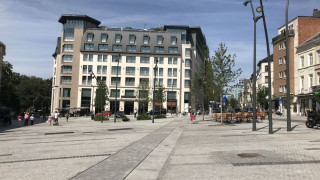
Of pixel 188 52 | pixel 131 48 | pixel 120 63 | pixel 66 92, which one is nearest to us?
pixel 66 92

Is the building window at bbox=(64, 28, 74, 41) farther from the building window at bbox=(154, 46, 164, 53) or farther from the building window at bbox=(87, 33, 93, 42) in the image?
the building window at bbox=(154, 46, 164, 53)

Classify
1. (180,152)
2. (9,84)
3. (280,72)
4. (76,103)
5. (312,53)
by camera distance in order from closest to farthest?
(180,152) < (312,53) < (280,72) < (9,84) < (76,103)

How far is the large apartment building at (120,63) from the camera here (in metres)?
69.6

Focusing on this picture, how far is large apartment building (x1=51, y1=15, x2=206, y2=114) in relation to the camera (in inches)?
2741

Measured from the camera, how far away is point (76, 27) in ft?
233

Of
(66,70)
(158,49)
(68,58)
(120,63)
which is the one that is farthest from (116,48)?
(66,70)

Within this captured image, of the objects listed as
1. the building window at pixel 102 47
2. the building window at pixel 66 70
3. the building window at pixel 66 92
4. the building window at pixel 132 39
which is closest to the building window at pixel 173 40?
the building window at pixel 132 39

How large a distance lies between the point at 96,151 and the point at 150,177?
451cm

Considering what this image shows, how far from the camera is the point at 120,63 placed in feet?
232

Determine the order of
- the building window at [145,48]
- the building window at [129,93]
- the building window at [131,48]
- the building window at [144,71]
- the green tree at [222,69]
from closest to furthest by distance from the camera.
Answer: the green tree at [222,69]
the building window at [129,93]
the building window at [144,71]
the building window at [131,48]
the building window at [145,48]

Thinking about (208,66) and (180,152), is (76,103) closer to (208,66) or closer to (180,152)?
(208,66)

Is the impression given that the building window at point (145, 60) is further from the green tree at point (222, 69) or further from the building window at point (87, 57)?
the green tree at point (222, 69)

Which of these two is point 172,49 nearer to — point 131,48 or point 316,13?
point 131,48

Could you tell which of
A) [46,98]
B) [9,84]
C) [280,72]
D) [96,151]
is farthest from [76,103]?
[96,151]
